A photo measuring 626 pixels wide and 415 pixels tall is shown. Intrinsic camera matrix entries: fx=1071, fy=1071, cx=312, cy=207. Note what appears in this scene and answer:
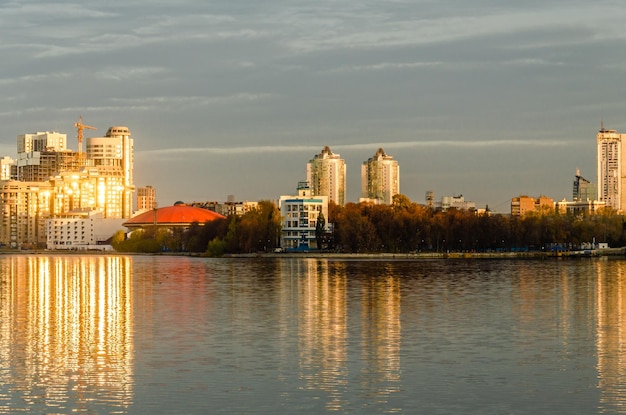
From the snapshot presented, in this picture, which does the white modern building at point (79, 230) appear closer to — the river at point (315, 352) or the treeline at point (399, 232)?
the treeline at point (399, 232)

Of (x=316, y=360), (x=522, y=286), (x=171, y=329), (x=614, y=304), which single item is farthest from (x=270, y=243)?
(x=316, y=360)

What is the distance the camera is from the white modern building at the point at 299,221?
393 feet

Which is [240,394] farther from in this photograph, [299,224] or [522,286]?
[299,224]

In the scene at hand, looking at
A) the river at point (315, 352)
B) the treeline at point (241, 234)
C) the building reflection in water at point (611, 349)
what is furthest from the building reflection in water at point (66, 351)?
the treeline at point (241, 234)

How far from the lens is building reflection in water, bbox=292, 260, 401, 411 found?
66.9ft

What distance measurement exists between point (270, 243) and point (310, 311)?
77.4 metres

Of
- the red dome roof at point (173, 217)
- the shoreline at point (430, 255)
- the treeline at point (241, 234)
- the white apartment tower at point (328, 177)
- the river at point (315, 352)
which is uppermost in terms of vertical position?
the white apartment tower at point (328, 177)

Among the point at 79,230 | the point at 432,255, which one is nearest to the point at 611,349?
the point at 432,255

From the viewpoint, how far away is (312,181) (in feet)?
650

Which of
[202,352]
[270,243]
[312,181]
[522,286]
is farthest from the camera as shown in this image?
[312,181]

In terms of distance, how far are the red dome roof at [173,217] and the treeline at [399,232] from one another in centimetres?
4118

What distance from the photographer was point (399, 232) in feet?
340

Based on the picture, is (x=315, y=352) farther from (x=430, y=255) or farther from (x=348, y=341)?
(x=430, y=255)

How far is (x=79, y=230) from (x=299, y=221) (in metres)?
79.2
